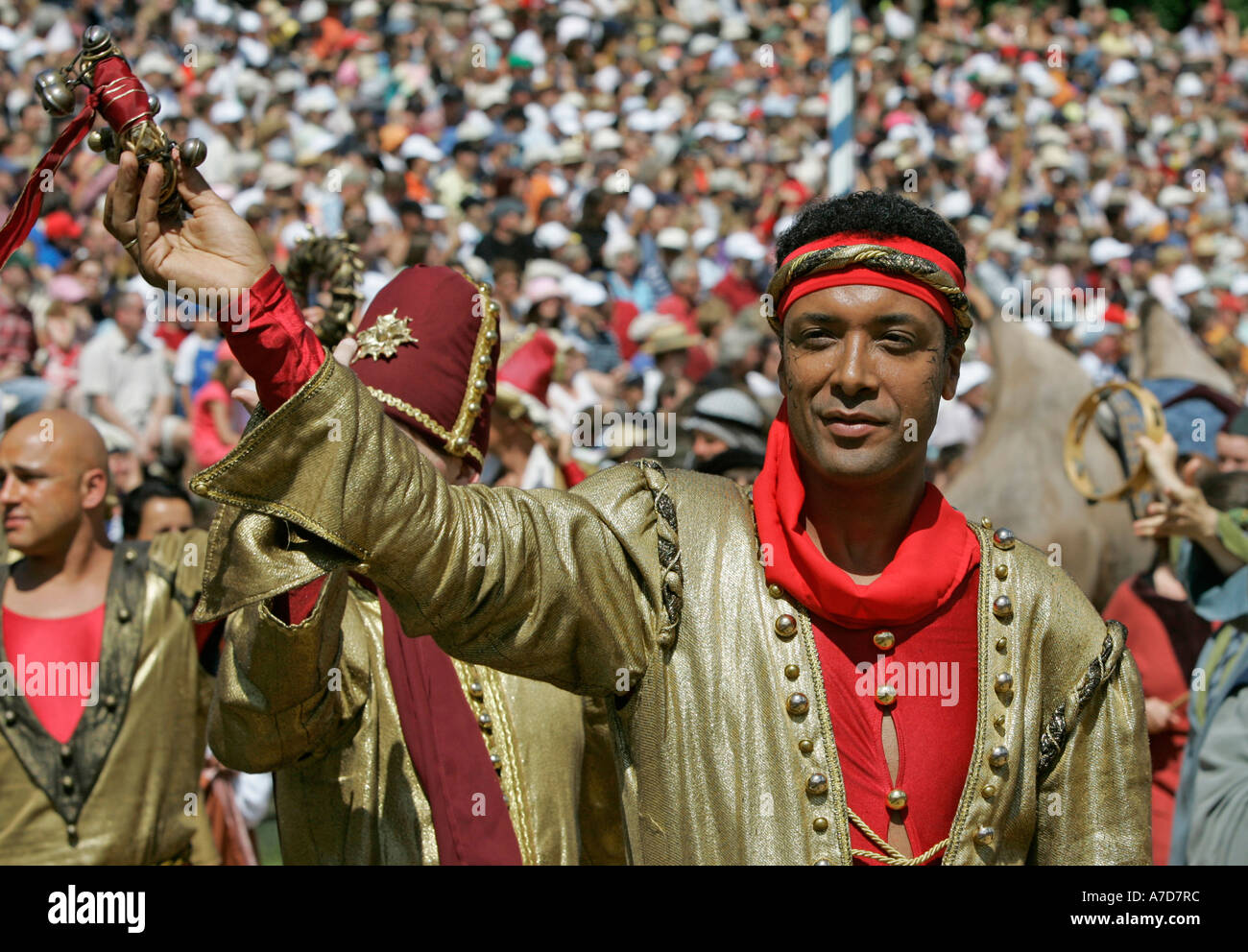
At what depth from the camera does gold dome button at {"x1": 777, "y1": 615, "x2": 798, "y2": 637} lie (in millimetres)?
2434

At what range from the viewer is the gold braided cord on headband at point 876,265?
246cm

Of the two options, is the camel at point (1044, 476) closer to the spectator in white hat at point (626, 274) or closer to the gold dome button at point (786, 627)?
the spectator in white hat at point (626, 274)

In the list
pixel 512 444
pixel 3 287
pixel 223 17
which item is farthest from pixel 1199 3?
pixel 512 444

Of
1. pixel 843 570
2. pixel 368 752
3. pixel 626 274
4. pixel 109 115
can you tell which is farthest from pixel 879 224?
pixel 626 274

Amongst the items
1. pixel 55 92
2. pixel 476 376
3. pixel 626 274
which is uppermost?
pixel 626 274

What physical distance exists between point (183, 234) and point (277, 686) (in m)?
1.05

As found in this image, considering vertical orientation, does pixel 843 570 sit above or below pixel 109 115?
below

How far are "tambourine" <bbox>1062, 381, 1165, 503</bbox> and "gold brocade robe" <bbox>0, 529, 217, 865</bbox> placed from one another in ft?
11.2

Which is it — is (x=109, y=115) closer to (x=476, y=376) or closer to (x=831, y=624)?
(x=831, y=624)

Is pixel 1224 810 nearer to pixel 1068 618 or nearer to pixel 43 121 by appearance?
pixel 1068 618

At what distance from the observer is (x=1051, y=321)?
36.5 feet

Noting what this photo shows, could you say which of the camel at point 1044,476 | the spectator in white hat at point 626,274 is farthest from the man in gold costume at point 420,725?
the spectator in white hat at point 626,274

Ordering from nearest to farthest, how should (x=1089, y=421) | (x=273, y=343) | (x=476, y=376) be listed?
(x=273, y=343), (x=476, y=376), (x=1089, y=421)

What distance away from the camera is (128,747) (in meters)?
4.58
